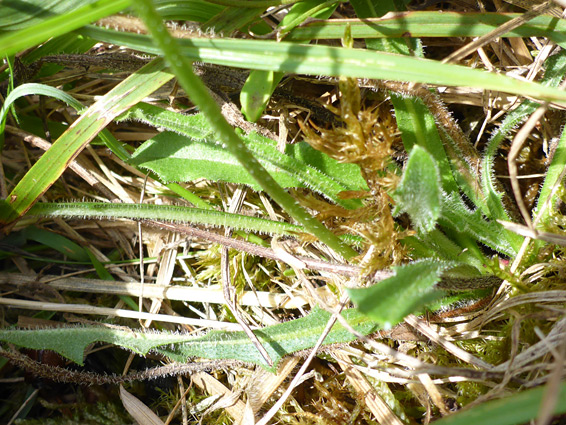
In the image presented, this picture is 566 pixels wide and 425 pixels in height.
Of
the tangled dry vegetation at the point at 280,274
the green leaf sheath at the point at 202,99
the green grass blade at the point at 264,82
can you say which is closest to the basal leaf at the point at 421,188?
the tangled dry vegetation at the point at 280,274

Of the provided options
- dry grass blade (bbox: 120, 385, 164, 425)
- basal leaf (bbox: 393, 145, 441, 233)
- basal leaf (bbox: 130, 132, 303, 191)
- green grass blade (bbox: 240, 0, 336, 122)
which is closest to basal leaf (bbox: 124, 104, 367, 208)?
basal leaf (bbox: 130, 132, 303, 191)

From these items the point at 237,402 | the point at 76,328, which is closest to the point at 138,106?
the point at 76,328

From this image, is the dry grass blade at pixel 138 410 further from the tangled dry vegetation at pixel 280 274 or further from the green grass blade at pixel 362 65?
the green grass blade at pixel 362 65

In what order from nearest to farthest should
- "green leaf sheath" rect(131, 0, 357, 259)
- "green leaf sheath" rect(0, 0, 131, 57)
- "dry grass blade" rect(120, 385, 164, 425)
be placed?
1. "green leaf sheath" rect(131, 0, 357, 259)
2. "green leaf sheath" rect(0, 0, 131, 57)
3. "dry grass blade" rect(120, 385, 164, 425)

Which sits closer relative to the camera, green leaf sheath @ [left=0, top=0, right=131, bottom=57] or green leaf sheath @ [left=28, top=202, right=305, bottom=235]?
green leaf sheath @ [left=0, top=0, right=131, bottom=57]

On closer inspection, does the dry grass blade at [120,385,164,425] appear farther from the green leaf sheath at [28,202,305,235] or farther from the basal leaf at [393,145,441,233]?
the basal leaf at [393,145,441,233]

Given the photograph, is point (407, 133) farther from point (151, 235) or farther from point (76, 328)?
point (76, 328)
